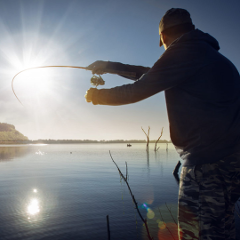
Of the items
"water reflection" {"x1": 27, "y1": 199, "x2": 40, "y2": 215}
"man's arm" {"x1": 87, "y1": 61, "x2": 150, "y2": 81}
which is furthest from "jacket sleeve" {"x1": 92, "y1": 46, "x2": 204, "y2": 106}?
"water reflection" {"x1": 27, "y1": 199, "x2": 40, "y2": 215}

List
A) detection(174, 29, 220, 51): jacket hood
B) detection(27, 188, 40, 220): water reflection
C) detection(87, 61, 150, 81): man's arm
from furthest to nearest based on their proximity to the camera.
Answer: detection(27, 188, 40, 220): water reflection
detection(87, 61, 150, 81): man's arm
detection(174, 29, 220, 51): jacket hood

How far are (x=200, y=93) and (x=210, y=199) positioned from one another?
0.73 metres

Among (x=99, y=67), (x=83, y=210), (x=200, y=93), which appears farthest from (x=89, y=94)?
(x=83, y=210)

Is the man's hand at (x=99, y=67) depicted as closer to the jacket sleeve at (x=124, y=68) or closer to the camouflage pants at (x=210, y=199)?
the jacket sleeve at (x=124, y=68)

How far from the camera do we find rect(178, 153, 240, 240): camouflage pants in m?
1.33

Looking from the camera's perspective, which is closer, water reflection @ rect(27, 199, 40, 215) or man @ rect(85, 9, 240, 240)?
man @ rect(85, 9, 240, 240)

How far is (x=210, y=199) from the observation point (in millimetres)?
1350

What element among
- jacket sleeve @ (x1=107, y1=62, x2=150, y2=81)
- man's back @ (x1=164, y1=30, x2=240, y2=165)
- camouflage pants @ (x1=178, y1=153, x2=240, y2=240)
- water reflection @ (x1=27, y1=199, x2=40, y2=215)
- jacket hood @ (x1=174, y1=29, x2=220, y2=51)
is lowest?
water reflection @ (x1=27, y1=199, x2=40, y2=215)

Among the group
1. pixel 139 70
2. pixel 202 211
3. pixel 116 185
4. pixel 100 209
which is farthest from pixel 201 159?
pixel 116 185

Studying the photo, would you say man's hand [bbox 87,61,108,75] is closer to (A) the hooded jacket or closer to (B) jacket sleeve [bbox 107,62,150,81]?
(B) jacket sleeve [bbox 107,62,150,81]

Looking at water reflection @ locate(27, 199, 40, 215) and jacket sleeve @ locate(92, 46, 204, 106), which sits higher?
jacket sleeve @ locate(92, 46, 204, 106)

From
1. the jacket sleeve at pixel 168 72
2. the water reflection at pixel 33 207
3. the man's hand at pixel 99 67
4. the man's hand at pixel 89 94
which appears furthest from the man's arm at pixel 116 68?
the water reflection at pixel 33 207

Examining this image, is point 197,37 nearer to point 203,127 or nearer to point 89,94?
point 203,127

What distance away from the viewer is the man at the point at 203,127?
53.6 inches
